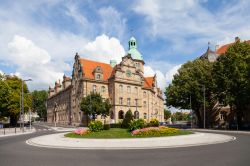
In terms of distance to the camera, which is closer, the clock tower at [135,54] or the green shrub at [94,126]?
the green shrub at [94,126]


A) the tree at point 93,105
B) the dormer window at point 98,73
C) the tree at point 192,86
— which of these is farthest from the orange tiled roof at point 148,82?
the tree at point 192,86

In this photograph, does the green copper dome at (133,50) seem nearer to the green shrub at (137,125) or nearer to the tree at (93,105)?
the tree at (93,105)

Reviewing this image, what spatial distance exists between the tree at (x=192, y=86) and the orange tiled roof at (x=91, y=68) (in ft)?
74.4

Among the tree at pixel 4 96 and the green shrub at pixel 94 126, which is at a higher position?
the tree at pixel 4 96

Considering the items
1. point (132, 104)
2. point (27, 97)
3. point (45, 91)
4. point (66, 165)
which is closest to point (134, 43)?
point (132, 104)

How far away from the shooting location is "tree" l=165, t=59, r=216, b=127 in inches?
2265

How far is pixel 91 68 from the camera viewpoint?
7925 cm

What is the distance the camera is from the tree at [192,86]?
189 ft

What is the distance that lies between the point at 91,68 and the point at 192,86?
30.7 m

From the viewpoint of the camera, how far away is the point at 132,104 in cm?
8062

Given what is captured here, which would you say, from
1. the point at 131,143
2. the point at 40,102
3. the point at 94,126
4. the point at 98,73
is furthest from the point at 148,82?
the point at 131,143

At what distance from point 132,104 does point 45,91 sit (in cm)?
8678

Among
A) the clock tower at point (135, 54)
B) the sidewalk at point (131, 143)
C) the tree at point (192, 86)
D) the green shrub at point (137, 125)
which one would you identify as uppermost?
the clock tower at point (135, 54)

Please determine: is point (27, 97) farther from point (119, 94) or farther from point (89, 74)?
point (119, 94)
